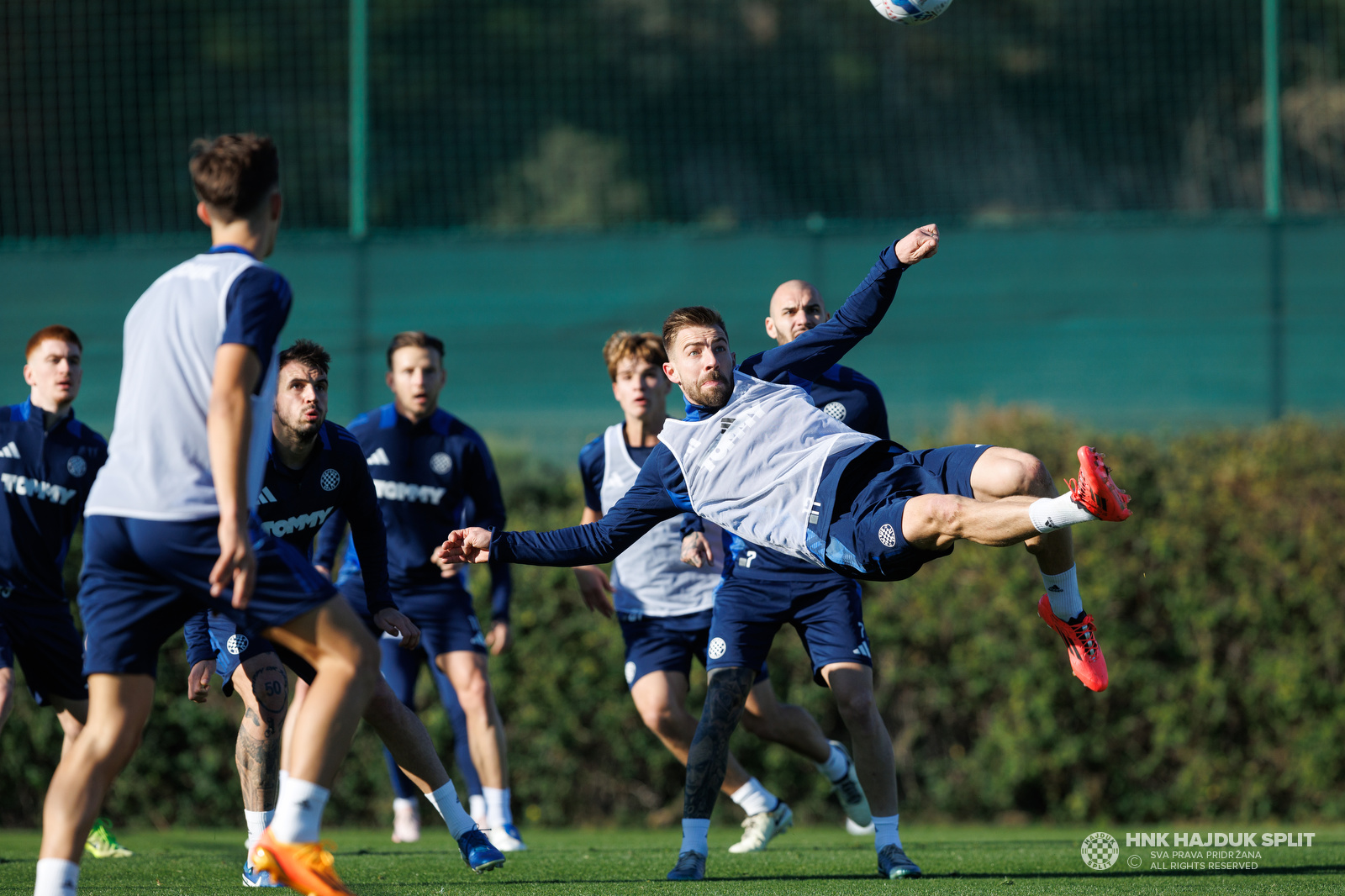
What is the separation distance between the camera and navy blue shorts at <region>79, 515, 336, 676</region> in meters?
3.82

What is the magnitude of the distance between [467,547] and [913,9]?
3.28m

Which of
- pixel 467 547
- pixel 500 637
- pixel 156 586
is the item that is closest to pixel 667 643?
pixel 500 637

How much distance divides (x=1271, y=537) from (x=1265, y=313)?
9.73ft

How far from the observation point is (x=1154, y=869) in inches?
238

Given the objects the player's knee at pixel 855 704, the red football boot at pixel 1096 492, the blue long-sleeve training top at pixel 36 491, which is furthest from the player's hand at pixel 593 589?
the red football boot at pixel 1096 492

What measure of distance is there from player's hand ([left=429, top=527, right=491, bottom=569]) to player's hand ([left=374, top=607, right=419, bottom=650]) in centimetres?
25

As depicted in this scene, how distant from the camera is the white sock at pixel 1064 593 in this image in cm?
545

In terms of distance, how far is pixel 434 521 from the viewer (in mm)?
7680

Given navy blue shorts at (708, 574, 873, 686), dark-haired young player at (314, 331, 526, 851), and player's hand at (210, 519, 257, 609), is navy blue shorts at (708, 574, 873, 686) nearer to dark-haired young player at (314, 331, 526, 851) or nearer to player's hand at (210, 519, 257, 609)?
dark-haired young player at (314, 331, 526, 851)

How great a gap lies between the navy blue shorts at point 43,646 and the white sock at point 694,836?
3078 mm

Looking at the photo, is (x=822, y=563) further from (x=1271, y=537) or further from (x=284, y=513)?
(x=1271, y=537)

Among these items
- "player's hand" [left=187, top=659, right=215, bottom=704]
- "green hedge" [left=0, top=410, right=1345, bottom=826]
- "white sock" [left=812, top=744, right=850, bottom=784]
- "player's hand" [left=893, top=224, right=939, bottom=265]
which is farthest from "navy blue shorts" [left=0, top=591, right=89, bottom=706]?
"player's hand" [left=893, top=224, right=939, bottom=265]

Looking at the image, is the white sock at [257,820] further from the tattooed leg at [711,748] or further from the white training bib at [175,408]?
the white training bib at [175,408]

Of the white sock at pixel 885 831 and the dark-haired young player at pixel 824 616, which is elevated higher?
the dark-haired young player at pixel 824 616
